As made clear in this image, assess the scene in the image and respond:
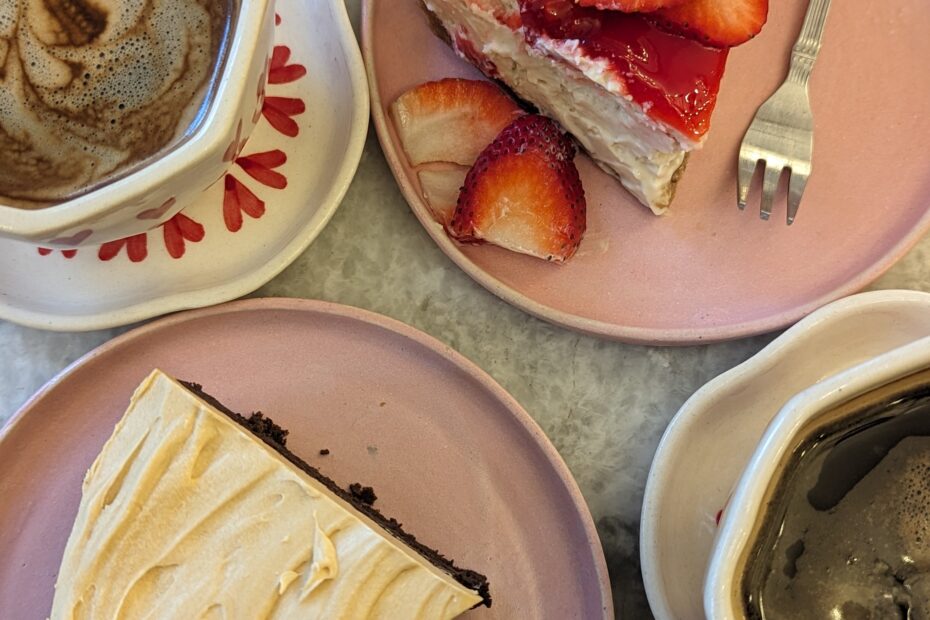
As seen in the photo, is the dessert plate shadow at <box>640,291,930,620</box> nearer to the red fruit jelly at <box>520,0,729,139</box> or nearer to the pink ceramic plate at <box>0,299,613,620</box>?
the pink ceramic plate at <box>0,299,613,620</box>

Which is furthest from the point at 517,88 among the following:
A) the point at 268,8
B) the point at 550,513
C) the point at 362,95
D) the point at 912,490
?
the point at 912,490

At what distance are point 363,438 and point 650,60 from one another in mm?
655

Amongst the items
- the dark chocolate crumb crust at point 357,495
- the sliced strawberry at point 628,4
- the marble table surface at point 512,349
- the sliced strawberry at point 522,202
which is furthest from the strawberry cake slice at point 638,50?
the dark chocolate crumb crust at point 357,495

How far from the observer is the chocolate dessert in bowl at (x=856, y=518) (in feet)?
3.09

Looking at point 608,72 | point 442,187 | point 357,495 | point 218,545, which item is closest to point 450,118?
point 442,187

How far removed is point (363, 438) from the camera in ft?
3.90

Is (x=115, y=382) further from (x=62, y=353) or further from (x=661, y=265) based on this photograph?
(x=661, y=265)

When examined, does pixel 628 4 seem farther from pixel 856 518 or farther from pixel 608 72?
pixel 856 518

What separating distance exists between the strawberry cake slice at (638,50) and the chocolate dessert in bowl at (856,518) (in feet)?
1.33

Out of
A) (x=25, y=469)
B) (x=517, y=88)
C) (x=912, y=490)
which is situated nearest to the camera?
(x=912, y=490)

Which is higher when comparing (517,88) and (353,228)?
(517,88)

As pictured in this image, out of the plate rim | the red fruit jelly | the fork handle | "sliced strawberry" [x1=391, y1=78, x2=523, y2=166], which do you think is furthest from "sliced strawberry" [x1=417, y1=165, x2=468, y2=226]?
the fork handle

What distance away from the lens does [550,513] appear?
1.17 metres

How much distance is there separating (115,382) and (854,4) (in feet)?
4.02
